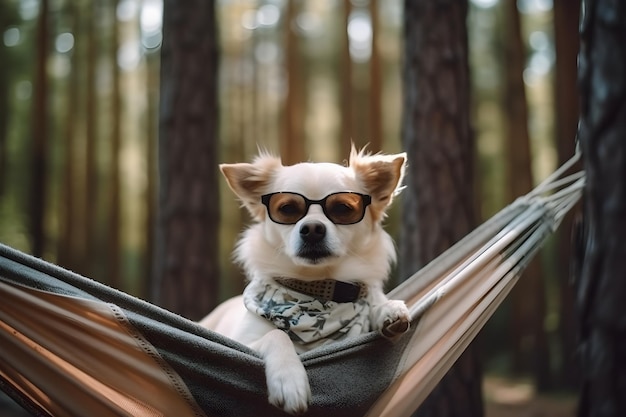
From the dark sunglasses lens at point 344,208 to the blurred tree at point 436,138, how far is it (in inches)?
42.5

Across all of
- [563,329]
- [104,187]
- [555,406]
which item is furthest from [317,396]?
[104,187]

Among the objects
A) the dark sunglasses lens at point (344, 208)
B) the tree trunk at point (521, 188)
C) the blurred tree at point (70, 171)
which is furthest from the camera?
the blurred tree at point (70, 171)

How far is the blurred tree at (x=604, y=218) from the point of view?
1.23 metres

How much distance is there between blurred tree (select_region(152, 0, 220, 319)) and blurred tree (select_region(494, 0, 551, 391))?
3617 millimetres

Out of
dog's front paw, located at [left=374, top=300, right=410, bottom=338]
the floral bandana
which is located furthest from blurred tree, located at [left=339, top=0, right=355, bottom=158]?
dog's front paw, located at [left=374, top=300, right=410, bottom=338]

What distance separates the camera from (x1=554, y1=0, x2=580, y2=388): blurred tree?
5.45 m

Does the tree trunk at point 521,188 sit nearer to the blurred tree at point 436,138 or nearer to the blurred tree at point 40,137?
the blurred tree at point 436,138

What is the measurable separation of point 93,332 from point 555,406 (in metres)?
4.70

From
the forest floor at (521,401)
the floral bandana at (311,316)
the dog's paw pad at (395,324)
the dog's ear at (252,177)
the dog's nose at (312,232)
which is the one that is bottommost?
the forest floor at (521,401)

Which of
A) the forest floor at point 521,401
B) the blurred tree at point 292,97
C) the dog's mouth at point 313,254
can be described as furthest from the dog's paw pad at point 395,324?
the blurred tree at point 292,97

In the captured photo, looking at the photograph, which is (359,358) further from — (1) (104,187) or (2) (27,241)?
(1) (104,187)

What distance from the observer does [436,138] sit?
3037mm

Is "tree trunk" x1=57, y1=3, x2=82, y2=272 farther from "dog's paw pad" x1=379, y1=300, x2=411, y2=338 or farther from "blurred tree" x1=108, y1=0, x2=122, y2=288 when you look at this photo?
"dog's paw pad" x1=379, y1=300, x2=411, y2=338

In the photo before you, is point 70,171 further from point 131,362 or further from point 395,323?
point 395,323
